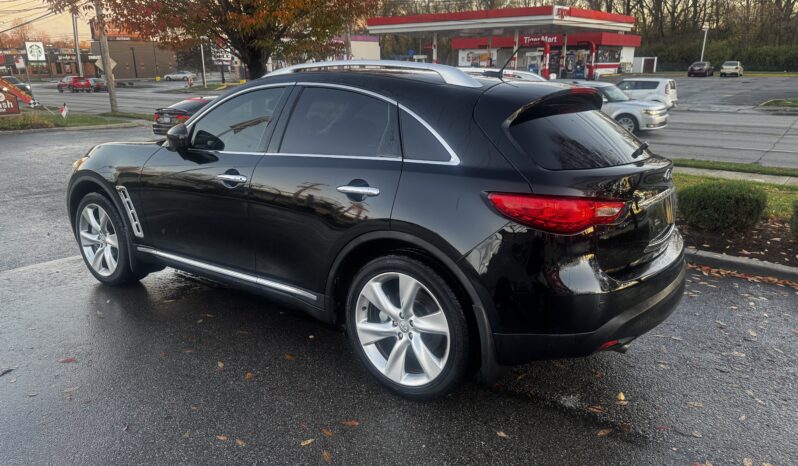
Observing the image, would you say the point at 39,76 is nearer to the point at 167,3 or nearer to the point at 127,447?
the point at 167,3

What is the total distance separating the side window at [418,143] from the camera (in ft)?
9.91

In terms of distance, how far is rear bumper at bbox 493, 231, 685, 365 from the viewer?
8.93 ft

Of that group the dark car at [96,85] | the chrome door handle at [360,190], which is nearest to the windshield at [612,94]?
the chrome door handle at [360,190]

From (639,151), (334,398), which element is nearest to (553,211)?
(639,151)

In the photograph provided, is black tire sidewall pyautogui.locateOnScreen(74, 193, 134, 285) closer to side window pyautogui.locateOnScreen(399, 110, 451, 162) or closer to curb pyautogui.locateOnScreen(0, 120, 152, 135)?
side window pyautogui.locateOnScreen(399, 110, 451, 162)

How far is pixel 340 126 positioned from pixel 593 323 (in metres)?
1.81

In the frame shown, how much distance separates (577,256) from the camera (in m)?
2.71

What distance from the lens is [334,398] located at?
328 cm

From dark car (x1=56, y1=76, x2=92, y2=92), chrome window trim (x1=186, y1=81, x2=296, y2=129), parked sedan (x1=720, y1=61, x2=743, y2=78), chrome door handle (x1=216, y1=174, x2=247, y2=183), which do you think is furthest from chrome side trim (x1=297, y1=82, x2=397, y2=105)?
dark car (x1=56, y1=76, x2=92, y2=92)

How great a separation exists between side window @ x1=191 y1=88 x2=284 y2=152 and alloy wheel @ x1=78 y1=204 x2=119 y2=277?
1.34 metres

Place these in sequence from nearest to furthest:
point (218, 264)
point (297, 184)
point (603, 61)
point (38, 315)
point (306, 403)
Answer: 1. point (306, 403)
2. point (297, 184)
3. point (218, 264)
4. point (38, 315)
5. point (603, 61)

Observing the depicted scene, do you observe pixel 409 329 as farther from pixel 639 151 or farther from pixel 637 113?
pixel 637 113

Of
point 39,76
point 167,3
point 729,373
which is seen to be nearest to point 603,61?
point 167,3

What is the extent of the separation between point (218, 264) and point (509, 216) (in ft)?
7.37
